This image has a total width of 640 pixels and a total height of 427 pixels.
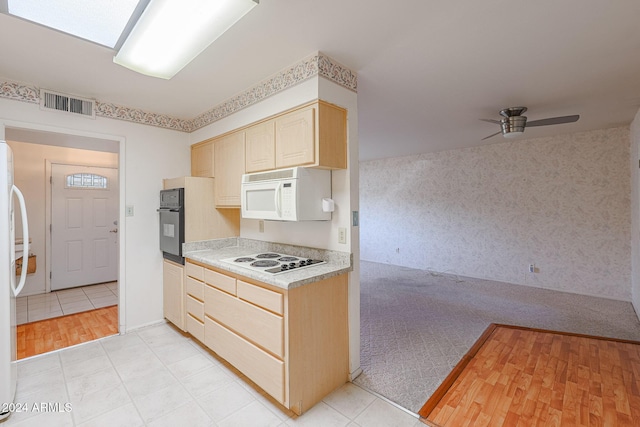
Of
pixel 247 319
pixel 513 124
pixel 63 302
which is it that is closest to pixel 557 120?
pixel 513 124

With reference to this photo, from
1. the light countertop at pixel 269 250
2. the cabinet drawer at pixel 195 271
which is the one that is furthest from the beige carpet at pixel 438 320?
the cabinet drawer at pixel 195 271

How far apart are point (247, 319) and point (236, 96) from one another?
204cm

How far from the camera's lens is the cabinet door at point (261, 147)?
232 centimetres

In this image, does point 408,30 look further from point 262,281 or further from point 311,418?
point 311,418

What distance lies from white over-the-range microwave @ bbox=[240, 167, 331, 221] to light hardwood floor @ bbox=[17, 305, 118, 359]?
7.46 feet

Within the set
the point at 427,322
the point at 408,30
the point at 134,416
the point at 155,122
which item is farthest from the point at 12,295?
the point at 427,322

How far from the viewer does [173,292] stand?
3.02 meters

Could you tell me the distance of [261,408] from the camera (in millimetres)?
1850

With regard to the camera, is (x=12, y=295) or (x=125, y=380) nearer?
(x=12, y=295)

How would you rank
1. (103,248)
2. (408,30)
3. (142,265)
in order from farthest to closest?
(103,248) → (142,265) → (408,30)

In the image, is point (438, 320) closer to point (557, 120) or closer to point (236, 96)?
point (557, 120)

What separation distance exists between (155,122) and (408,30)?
2807 millimetres

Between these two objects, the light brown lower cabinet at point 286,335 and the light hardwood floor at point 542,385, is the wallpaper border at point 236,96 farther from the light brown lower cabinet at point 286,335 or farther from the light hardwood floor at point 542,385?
the light hardwood floor at point 542,385

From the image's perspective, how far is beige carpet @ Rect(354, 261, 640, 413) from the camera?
2.21m
